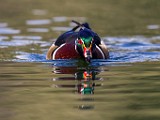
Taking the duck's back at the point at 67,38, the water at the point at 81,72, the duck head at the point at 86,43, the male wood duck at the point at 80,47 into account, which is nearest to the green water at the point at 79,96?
the water at the point at 81,72

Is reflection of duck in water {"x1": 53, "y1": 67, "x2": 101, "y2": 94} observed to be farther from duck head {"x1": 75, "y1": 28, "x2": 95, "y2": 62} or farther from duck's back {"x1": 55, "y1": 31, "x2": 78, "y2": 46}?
duck's back {"x1": 55, "y1": 31, "x2": 78, "y2": 46}

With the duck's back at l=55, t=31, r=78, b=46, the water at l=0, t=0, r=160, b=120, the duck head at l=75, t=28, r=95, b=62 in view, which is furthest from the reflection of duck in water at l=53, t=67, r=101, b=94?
the duck's back at l=55, t=31, r=78, b=46

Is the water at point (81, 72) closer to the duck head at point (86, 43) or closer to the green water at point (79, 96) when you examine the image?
the green water at point (79, 96)

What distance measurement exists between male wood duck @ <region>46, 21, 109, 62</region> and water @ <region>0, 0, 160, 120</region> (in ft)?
0.55

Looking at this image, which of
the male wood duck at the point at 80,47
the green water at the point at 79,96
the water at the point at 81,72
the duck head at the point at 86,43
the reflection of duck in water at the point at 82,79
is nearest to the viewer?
the green water at the point at 79,96

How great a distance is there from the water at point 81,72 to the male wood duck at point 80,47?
17 cm

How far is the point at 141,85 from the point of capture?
9938 millimetres

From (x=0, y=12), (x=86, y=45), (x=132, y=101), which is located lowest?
(x=132, y=101)

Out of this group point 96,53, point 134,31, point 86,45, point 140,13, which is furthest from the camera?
point 140,13

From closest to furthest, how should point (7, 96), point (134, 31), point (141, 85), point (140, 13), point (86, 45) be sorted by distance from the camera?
point (7, 96), point (141, 85), point (86, 45), point (134, 31), point (140, 13)

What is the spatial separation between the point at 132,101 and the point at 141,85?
1.31 m

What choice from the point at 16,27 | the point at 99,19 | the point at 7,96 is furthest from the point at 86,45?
the point at 99,19

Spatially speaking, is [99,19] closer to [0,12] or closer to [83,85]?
[0,12]

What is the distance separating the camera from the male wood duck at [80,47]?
1198 cm
